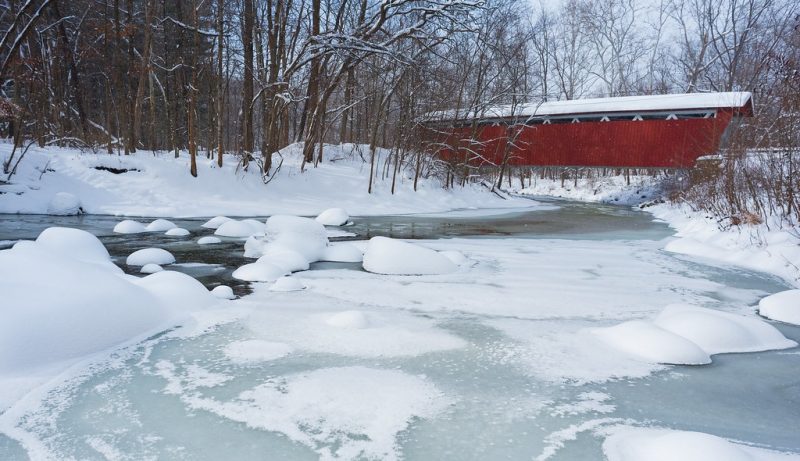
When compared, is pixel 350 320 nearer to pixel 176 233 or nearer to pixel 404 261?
pixel 404 261

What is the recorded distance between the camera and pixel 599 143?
66.1 ft

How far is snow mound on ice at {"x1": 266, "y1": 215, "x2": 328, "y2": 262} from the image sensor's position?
6.13 meters

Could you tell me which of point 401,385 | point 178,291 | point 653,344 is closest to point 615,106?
point 653,344

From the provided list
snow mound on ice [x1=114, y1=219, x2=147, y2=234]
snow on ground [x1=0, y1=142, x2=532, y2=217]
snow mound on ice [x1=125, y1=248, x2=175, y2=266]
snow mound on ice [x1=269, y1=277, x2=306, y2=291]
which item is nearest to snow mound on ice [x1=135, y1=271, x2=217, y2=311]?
snow mound on ice [x1=269, y1=277, x2=306, y2=291]

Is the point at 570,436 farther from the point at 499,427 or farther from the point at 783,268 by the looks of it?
the point at 783,268

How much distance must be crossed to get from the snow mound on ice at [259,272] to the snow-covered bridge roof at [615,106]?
12896 millimetres

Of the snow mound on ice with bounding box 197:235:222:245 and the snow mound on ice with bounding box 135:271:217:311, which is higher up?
the snow mound on ice with bounding box 135:271:217:311

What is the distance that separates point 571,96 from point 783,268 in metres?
31.3

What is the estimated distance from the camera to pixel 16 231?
7742 mm

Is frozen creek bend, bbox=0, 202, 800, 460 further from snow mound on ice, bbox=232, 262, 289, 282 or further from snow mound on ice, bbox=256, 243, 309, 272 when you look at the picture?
snow mound on ice, bbox=256, 243, 309, 272

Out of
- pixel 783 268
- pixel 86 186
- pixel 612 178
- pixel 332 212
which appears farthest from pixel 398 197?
pixel 612 178

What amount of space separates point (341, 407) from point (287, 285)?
2.46 meters

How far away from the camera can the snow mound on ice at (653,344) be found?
2.89 meters

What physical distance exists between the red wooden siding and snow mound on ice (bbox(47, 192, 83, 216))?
11758 mm
